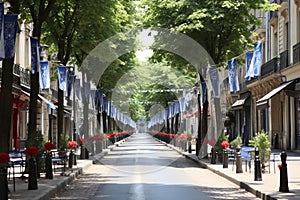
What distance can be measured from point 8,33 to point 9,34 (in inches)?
1.4

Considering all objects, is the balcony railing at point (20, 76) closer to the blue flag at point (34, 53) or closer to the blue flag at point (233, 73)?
the blue flag at point (233, 73)

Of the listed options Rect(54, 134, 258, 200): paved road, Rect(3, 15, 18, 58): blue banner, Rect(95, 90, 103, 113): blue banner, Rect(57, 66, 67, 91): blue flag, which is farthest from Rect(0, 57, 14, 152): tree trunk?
Rect(95, 90, 103, 113): blue banner

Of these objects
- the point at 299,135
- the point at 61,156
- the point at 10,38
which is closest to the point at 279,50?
the point at 299,135

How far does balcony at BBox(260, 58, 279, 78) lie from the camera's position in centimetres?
4294

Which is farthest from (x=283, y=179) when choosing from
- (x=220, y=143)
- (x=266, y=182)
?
(x=220, y=143)

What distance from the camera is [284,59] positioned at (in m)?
40.8

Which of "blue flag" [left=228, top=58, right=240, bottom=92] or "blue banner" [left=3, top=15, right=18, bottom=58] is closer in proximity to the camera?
"blue banner" [left=3, top=15, right=18, bottom=58]

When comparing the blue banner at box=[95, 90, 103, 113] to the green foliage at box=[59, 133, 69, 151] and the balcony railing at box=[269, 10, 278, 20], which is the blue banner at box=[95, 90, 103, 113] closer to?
the balcony railing at box=[269, 10, 278, 20]

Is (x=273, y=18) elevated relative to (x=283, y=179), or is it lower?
elevated

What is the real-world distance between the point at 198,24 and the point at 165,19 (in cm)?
296

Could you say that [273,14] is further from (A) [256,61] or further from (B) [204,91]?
(A) [256,61]

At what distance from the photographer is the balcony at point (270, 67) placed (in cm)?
4294

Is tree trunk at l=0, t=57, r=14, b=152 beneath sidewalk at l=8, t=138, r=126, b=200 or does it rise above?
above

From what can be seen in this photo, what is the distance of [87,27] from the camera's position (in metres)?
31.4
